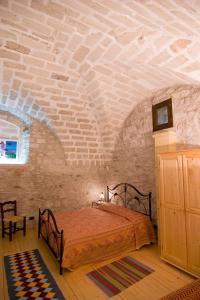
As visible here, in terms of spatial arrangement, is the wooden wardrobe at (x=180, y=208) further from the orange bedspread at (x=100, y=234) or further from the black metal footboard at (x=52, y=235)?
the black metal footboard at (x=52, y=235)

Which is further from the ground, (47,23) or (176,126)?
(47,23)

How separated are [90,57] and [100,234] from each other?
10.5 ft

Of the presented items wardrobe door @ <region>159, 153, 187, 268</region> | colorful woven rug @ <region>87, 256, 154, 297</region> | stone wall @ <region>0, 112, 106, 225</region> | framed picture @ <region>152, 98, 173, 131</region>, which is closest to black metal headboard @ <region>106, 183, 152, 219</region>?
stone wall @ <region>0, 112, 106, 225</region>

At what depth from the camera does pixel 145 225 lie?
3.79 metres

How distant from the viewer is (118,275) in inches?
110

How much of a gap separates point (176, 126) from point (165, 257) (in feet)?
8.15

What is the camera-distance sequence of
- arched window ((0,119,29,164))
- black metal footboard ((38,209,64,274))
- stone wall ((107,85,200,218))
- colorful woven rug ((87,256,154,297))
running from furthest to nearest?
arched window ((0,119,29,164))
stone wall ((107,85,200,218))
black metal footboard ((38,209,64,274))
colorful woven rug ((87,256,154,297))

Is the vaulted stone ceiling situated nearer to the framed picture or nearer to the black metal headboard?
the framed picture

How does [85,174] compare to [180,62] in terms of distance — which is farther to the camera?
[85,174]

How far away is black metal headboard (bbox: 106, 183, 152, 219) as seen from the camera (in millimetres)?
4527

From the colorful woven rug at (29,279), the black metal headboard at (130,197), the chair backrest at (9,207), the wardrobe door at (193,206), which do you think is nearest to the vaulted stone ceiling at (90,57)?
the wardrobe door at (193,206)

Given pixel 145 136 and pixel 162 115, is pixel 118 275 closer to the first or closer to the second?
pixel 145 136

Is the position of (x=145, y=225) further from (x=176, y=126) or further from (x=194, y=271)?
(x=176, y=126)

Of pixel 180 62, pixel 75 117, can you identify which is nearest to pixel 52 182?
pixel 75 117
